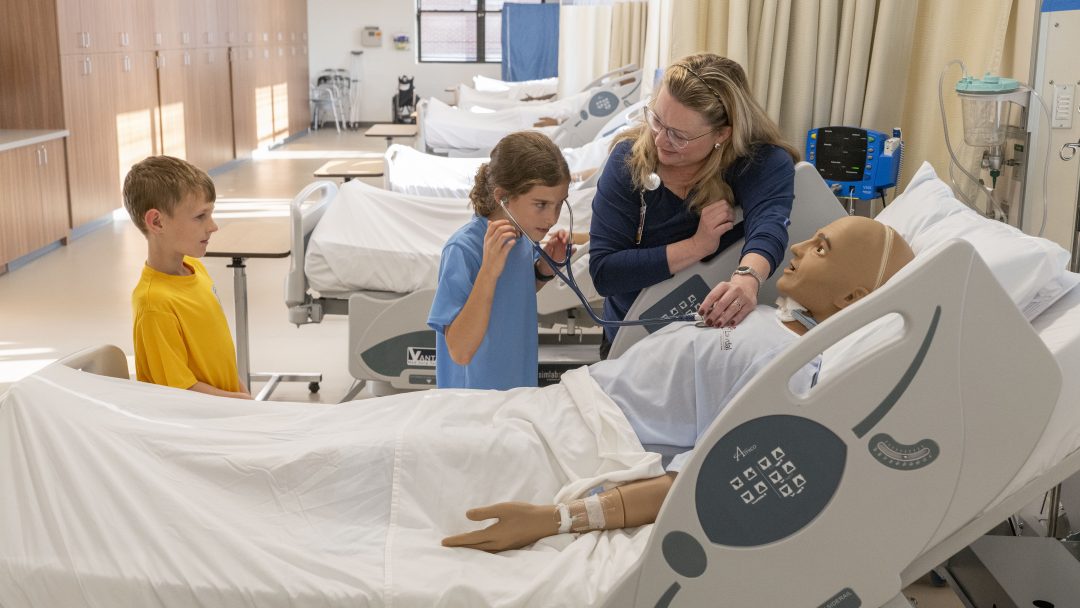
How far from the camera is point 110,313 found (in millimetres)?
4992

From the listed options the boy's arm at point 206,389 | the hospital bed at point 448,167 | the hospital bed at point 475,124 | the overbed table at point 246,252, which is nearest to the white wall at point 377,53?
the hospital bed at point 475,124

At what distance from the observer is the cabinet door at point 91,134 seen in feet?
21.3

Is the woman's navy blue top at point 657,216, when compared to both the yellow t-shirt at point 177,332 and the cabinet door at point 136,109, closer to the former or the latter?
the yellow t-shirt at point 177,332

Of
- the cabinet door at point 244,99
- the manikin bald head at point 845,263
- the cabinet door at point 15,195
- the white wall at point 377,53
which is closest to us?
the manikin bald head at point 845,263

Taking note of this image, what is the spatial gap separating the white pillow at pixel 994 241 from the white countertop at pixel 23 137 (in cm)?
499

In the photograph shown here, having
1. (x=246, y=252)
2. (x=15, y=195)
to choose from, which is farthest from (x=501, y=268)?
(x=15, y=195)

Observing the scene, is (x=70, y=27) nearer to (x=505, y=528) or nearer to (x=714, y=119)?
(x=714, y=119)

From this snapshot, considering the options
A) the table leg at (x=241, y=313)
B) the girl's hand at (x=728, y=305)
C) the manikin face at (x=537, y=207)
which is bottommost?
the table leg at (x=241, y=313)

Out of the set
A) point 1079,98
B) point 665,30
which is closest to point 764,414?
point 1079,98

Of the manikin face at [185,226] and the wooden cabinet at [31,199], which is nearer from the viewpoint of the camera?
the manikin face at [185,226]

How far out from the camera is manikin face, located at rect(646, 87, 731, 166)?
2.10 meters

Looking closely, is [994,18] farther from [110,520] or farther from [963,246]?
[110,520]

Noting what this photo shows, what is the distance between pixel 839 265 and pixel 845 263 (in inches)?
0.5

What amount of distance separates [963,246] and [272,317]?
4154 millimetres
